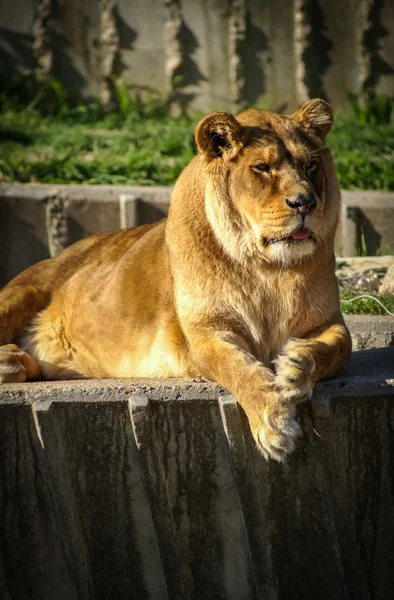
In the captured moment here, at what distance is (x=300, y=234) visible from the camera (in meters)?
3.55

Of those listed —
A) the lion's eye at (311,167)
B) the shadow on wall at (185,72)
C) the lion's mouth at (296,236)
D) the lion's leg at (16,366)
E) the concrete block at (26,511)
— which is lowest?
the concrete block at (26,511)

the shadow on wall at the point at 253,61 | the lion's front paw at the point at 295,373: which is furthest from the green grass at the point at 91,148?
the lion's front paw at the point at 295,373

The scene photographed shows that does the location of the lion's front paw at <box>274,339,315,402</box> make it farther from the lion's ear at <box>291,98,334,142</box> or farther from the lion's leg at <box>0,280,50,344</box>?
the lion's leg at <box>0,280,50,344</box>

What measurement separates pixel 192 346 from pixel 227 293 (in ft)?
0.80

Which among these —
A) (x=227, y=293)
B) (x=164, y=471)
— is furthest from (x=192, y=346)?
(x=164, y=471)

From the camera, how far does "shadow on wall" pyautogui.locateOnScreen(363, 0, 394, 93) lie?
11.3 metres

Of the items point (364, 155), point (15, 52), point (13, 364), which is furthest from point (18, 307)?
point (15, 52)

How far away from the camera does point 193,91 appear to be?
1138cm

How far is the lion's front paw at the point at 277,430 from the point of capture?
3283 millimetres

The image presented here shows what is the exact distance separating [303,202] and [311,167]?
27 cm

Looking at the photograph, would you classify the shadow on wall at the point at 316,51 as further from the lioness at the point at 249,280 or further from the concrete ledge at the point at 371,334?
the lioness at the point at 249,280

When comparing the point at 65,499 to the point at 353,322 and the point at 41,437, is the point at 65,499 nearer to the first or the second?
the point at 41,437

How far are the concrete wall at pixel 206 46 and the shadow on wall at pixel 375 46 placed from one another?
12 mm

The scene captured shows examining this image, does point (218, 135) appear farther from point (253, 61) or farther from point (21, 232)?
point (253, 61)
